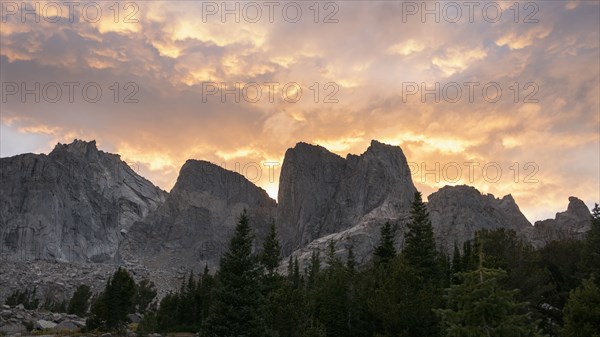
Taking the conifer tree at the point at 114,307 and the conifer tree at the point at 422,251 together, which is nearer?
the conifer tree at the point at 422,251

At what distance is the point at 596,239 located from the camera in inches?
1941

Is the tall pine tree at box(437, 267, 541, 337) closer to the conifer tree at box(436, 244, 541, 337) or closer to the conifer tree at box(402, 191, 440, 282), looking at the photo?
the conifer tree at box(436, 244, 541, 337)

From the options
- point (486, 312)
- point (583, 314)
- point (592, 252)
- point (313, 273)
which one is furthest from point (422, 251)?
point (313, 273)

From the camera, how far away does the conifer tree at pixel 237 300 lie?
3266 centimetres

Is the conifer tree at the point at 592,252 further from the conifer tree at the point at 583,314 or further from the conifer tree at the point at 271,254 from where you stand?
the conifer tree at the point at 271,254

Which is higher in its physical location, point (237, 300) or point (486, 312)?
point (486, 312)

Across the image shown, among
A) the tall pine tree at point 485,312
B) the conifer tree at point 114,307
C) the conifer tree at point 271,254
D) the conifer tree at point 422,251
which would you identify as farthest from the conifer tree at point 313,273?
the tall pine tree at point 485,312

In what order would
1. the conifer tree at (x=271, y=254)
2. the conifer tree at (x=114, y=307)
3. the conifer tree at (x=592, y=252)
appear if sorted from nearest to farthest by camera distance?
the conifer tree at (x=592, y=252) → the conifer tree at (x=271, y=254) → the conifer tree at (x=114, y=307)

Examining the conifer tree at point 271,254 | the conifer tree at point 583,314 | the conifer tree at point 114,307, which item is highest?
the conifer tree at point 271,254

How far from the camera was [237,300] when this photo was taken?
33.4 m

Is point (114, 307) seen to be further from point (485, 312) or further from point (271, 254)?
point (485, 312)

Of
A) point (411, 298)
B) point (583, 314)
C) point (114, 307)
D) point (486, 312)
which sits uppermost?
point (486, 312)

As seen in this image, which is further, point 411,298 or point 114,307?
point 114,307

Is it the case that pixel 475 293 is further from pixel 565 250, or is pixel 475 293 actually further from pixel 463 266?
pixel 565 250
